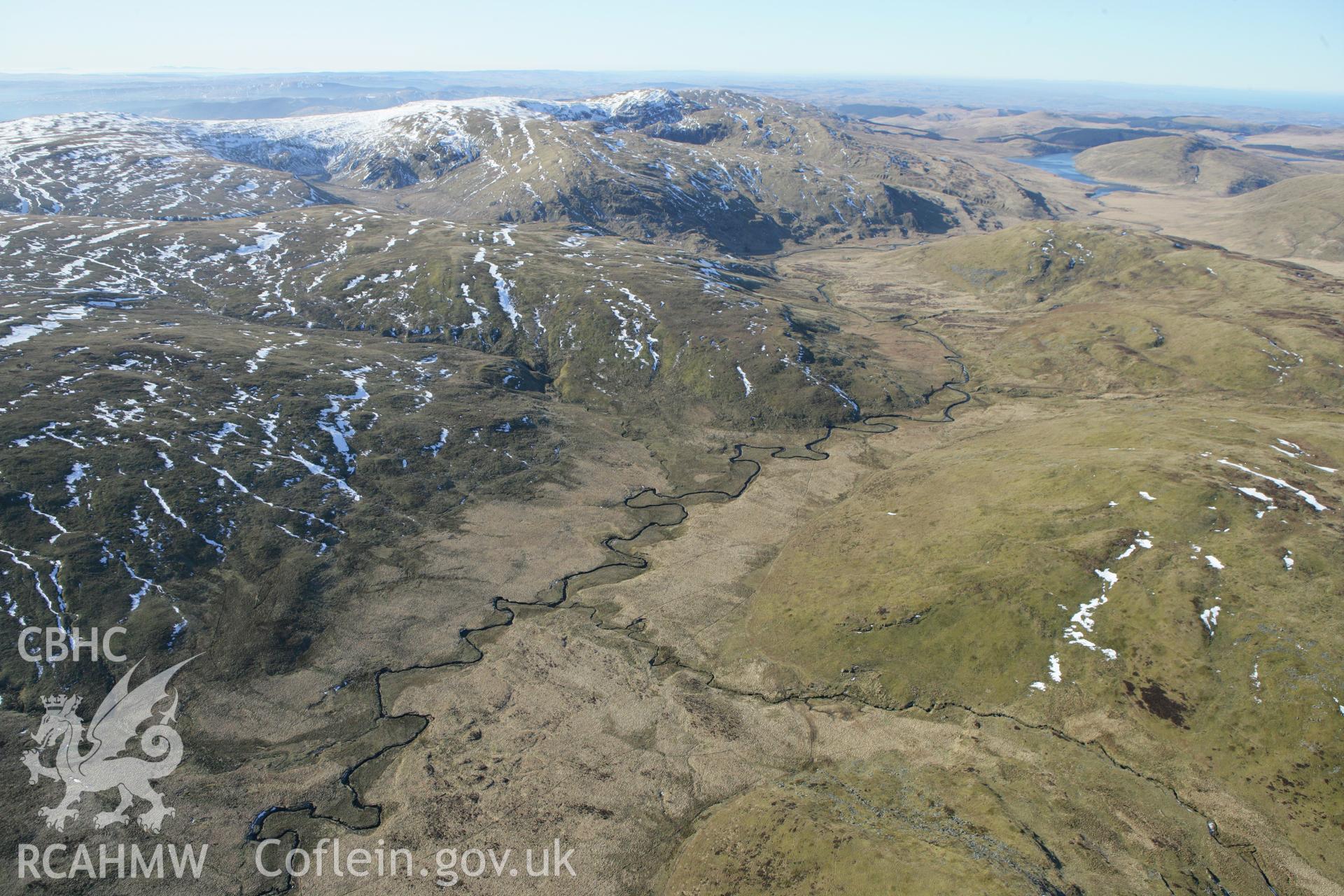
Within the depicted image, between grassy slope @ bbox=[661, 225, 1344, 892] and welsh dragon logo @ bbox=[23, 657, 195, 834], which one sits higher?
grassy slope @ bbox=[661, 225, 1344, 892]

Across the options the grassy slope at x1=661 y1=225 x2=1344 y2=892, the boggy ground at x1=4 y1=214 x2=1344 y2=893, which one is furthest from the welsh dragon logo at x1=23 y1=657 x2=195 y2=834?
the grassy slope at x1=661 y1=225 x2=1344 y2=892

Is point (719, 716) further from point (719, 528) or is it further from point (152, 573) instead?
point (152, 573)

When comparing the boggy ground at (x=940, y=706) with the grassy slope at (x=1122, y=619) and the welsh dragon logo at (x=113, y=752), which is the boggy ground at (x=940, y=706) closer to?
the grassy slope at (x=1122, y=619)

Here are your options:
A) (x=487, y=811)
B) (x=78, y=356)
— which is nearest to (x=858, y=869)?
(x=487, y=811)

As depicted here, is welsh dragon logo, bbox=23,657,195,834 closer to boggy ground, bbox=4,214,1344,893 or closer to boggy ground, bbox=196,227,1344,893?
boggy ground, bbox=4,214,1344,893

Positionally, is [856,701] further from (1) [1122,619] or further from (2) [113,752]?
(2) [113,752]

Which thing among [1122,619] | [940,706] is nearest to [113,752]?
[940,706]

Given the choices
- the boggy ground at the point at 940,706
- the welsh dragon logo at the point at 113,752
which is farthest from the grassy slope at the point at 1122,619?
the welsh dragon logo at the point at 113,752

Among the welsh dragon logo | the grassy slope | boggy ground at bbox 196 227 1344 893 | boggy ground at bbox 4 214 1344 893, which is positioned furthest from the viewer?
the welsh dragon logo

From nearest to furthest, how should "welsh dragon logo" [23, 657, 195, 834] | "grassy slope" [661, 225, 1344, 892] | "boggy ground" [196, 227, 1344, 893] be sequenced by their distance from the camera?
"boggy ground" [196, 227, 1344, 893]
"grassy slope" [661, 225, 1344, 892]
"welsh dragon logo" [23, 657, 195, 834]
